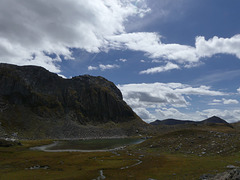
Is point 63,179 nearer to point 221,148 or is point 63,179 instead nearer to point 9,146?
point 221,148

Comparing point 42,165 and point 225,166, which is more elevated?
point 225,166

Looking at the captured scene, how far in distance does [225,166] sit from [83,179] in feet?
114

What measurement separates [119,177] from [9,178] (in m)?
26.3

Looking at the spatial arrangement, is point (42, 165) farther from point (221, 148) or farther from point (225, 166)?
point (221, 148)

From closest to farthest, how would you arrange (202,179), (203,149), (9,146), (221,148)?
(202,179)
(221,148)
(203,149)
(9,146)

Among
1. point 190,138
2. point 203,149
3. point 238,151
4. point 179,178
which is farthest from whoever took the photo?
point 190,138

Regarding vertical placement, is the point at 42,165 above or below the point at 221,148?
below

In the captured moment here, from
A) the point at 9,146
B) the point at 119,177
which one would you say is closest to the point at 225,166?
the point at 119,177

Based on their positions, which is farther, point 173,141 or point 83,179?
point 173,141

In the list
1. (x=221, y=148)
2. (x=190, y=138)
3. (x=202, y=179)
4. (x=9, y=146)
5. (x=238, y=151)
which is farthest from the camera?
(x=9, y=146)

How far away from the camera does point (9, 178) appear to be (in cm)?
4294

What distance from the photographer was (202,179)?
111 feet

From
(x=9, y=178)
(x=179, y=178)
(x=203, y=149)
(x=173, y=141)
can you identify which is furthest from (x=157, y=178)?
(x=173, y=141)

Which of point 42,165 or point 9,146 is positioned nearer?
point 42,165
